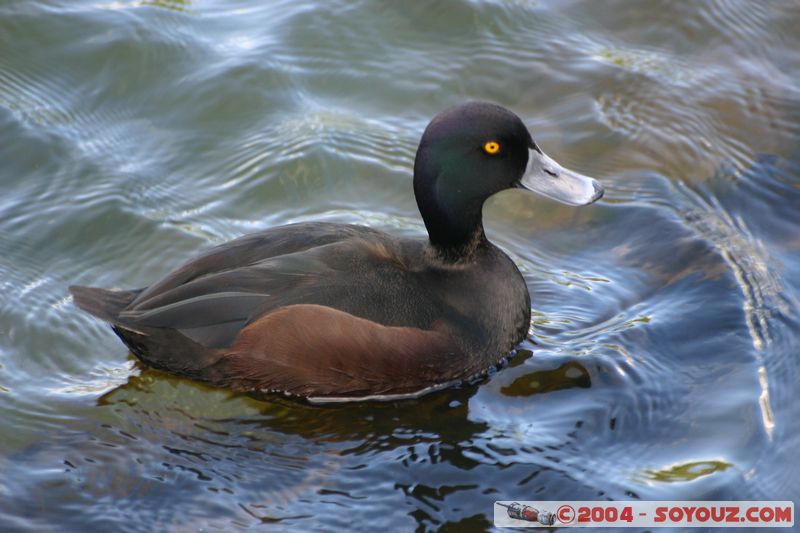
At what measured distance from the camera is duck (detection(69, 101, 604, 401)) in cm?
488

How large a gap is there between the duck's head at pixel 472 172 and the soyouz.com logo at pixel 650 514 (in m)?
1.58

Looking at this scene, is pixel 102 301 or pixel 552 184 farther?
pixel 552 184

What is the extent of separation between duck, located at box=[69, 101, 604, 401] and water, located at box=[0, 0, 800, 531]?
0.58ft

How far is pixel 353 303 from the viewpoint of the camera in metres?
4.90

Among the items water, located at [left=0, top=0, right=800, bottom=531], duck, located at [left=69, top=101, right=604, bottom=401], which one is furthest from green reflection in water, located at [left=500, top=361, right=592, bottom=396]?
duck, located at [left=69, top=101, right=604, bottom=401]

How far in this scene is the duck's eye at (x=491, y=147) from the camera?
5.14 meters

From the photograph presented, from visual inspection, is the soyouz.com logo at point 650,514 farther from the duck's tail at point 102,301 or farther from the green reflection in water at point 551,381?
the duck's tail at point 102,301

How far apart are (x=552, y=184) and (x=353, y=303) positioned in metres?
1.27

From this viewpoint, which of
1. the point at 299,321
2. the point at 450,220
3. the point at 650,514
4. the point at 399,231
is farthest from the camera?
the point at 399,231

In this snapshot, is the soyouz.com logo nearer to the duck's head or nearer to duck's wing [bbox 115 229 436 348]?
duck's wing [bbox 115 229 436 348]

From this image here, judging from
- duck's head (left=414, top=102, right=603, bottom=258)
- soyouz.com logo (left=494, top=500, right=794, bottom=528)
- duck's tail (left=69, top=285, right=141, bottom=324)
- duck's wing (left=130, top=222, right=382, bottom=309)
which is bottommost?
soyouz.com logo (left=494, top=500, right=794, bottom=528)

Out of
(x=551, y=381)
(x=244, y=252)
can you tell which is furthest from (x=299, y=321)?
(x=551, y=381)

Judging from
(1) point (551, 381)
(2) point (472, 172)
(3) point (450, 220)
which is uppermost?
(2) point (472, 172)

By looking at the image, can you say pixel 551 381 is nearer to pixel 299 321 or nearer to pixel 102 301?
pixel 299 321
